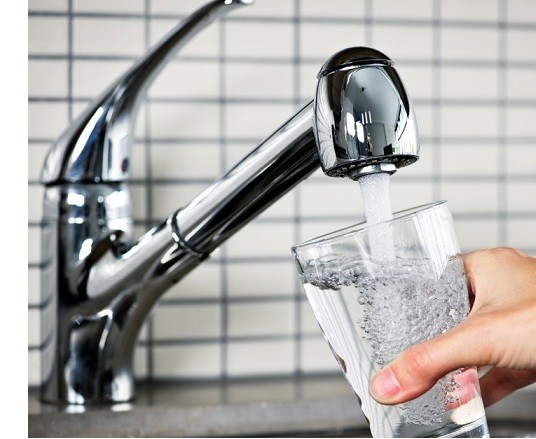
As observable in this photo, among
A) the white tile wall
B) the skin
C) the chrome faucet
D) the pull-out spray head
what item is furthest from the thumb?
the white tile wall

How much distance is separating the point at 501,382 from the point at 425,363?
0.81 ft

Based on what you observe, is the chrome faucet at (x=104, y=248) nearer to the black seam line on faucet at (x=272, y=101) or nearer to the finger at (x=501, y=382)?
the black seam line on faucet at (x=272, y=101)

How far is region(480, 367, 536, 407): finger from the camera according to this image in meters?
0.65

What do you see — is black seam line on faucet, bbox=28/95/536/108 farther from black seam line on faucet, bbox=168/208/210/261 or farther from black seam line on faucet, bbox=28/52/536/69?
black seam line on faucet, bbox=168/208/210/261

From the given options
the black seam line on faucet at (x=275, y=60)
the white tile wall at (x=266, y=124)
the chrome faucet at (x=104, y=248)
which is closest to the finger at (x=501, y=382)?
the chrome faucet at (x=104, y=248)

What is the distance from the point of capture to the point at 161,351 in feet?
3.16

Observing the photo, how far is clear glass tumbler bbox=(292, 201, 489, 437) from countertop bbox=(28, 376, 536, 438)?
0.38 m

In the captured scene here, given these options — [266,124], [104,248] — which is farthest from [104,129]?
[266,124]

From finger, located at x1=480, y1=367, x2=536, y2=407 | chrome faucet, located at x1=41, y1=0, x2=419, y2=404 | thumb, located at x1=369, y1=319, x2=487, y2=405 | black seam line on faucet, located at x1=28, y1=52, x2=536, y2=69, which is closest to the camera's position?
thumb, located at x1=369, y1=319, x2=487, y2=405

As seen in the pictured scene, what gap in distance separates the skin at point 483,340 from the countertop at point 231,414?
381 millimetres

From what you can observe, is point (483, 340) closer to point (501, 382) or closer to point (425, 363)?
point (425, 363)

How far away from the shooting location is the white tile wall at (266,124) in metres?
0.95

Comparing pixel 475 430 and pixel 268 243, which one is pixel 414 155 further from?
pixel 268 243

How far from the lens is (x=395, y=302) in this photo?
0.45 meters
